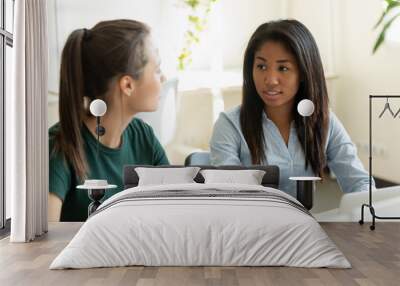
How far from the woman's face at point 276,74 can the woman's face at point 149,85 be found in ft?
3.41

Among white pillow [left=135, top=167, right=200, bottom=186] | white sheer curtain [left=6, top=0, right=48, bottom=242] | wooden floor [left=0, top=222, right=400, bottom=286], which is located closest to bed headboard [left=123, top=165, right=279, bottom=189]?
white pillow [left=135, top=167, right=200, bottom=186]

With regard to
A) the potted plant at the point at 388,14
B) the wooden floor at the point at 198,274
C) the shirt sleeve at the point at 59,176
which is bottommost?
the wooden floor at the point at 198,274

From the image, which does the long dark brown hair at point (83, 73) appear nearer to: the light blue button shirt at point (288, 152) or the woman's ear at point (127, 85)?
the woman's ear at point (127, 85)

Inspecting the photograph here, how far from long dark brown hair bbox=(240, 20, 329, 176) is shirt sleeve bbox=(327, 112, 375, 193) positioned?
105 millimetres

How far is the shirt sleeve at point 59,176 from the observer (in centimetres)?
682

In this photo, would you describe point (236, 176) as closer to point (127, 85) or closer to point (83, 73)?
point (127, 85)

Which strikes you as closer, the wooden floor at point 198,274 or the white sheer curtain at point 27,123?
the wooden floor at point 198,274

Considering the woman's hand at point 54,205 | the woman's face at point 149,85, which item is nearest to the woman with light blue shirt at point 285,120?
the woman's face at point 149,85

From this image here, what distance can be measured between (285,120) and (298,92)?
1.07ft

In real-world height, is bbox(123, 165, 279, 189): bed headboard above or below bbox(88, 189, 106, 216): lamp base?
above

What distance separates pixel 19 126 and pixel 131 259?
1.82 m

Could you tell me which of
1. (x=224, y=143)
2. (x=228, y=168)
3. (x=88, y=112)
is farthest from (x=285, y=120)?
(x=88, y=112)

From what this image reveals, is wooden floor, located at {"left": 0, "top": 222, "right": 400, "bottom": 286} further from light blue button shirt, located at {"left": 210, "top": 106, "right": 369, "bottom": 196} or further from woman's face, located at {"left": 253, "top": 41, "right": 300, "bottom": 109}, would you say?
woman's face, located at {"left": 253, "top": 41, "right": 300, "bottom": 109}

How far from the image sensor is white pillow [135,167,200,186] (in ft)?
21.0
